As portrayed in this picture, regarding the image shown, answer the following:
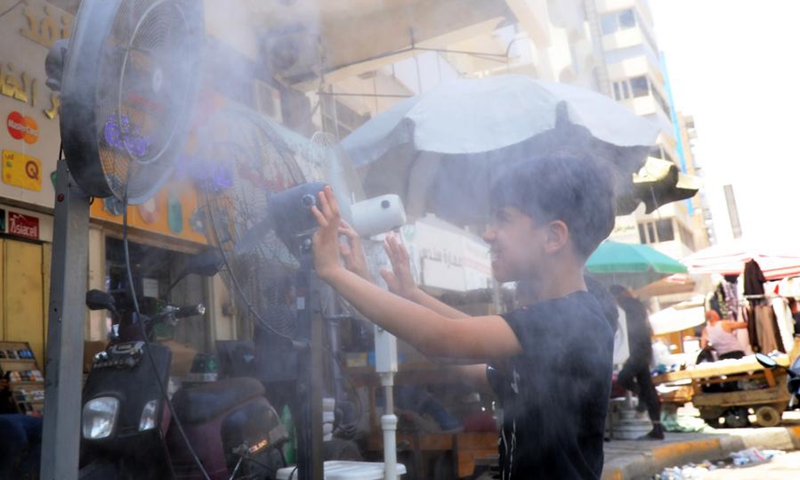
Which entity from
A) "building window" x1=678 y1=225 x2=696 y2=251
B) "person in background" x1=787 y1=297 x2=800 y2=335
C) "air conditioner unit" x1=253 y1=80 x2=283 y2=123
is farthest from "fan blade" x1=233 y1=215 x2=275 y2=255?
"building window" x1=678 y1=225 x2=696 y2=251

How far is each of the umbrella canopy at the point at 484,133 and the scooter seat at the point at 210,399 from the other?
156 cm

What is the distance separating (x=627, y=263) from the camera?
7.20 metres

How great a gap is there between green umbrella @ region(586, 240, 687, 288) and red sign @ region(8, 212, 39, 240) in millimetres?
4595

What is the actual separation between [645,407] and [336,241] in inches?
220

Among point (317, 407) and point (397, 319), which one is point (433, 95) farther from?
point (397, 319)

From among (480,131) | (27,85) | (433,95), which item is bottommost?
(480,131)

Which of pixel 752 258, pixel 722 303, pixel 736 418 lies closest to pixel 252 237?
pixel 736 418

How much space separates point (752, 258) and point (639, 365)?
3.91 m

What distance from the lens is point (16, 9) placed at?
4.68 metres

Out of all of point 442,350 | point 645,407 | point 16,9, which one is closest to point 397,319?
point 442,350

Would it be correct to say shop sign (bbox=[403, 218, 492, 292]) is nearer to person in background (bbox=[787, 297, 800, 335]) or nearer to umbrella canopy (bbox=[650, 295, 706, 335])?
umbrella canopy (bbox=[650, 295, 706, 335])

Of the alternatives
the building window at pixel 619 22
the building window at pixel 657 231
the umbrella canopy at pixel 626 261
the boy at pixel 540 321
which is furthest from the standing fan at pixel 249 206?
the building window at pixel 657 231

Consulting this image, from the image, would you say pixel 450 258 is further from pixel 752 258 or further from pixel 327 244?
pixel 327 244

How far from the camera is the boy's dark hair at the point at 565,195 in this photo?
138 centimetres
